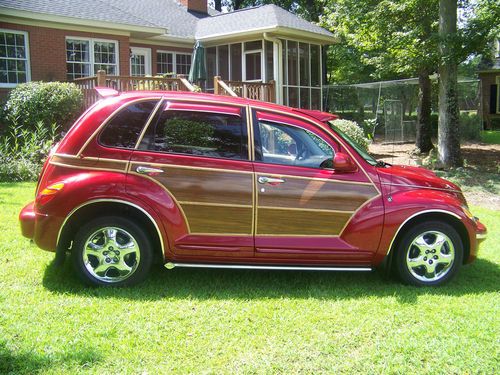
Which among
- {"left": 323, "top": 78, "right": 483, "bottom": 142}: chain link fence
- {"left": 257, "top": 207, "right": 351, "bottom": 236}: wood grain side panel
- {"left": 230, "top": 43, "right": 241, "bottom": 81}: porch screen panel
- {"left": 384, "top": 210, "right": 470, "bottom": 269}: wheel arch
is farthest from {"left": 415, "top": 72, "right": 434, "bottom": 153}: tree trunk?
{"left": 257, "top": 207, "right": 351, "bottom": 236}: wood grain side panel

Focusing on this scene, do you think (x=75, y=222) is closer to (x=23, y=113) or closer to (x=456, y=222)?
(x=456, y=222)

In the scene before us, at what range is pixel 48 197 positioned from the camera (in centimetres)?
462

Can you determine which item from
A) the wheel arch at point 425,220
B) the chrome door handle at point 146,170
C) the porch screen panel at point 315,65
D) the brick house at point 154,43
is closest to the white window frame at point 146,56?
the brick house at point 154,43

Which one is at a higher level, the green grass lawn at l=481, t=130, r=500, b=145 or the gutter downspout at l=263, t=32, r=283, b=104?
the gutter downspout at l=263, t=32, r=283, b=104

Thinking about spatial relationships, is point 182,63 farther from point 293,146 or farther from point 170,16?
point 293,146

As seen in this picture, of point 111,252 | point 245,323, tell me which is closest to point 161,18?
point 111,252

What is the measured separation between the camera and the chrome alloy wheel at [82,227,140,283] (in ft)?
15.4

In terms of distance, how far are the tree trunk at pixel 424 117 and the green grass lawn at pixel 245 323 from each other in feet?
47.1

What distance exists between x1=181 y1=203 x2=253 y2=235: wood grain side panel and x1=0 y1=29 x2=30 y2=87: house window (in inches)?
496

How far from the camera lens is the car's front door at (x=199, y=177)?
4715mm

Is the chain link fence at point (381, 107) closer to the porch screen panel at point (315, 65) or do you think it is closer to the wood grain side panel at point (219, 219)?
the porch screen panel at point (315, 65)

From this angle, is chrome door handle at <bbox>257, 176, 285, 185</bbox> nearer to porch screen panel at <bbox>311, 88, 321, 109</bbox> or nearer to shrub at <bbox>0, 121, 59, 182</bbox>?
shrub at <bbox>0, 121, 59, 182</bbox>

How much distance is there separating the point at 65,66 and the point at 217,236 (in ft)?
43.5

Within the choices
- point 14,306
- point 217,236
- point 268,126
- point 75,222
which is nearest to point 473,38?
point 268,126
